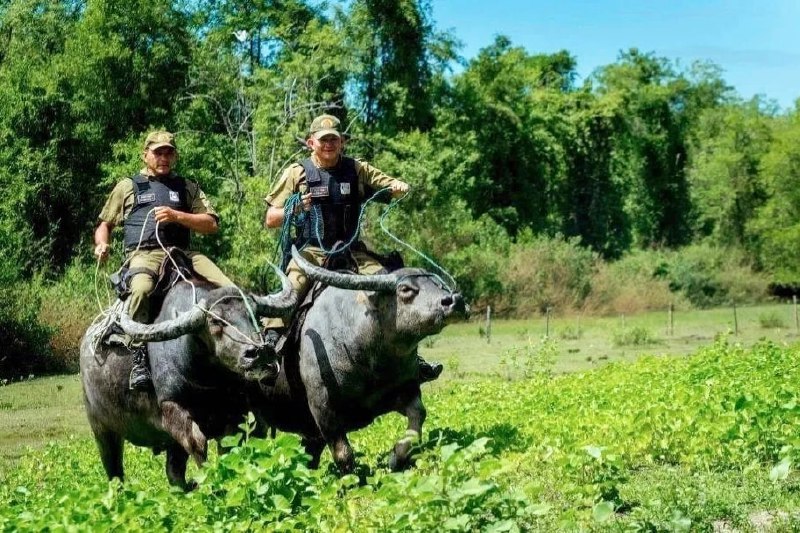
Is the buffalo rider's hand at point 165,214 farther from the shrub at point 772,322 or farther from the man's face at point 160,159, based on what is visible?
the shrub at point 772,322

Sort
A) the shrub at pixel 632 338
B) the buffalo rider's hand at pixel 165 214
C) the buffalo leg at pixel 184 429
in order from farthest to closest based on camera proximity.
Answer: the shrub at pixel 632 338, the buffalo rider's hand at pixel 165 214, the buffalo leg at pixel 184 429

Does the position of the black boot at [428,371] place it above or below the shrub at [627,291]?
above

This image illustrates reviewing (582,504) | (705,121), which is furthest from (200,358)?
(705,121)

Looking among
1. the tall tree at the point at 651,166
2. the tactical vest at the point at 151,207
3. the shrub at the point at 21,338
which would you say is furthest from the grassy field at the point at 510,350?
the tall tree at the point at 651,166

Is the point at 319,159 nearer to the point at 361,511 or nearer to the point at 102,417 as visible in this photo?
the point at 102,417

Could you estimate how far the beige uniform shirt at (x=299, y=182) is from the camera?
956 cm

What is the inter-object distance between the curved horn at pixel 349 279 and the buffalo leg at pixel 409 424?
2.90 feet

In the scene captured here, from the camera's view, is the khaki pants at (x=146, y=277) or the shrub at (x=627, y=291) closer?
the khaki pants at (x=146, y=277)

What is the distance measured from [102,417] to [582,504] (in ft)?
14.6

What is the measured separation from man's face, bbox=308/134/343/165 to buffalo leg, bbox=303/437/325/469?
2.28m

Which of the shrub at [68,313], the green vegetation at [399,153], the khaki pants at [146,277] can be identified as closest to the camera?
the khaki pants at [146,277]

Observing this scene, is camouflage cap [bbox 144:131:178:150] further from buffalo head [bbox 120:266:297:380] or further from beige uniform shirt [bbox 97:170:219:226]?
buffalo head [bbox 120:266:297:380]

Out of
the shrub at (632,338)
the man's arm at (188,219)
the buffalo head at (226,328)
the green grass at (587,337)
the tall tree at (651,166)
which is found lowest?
the green grass at (587,337)

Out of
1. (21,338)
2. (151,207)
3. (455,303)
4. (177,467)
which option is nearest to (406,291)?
(455,303)
